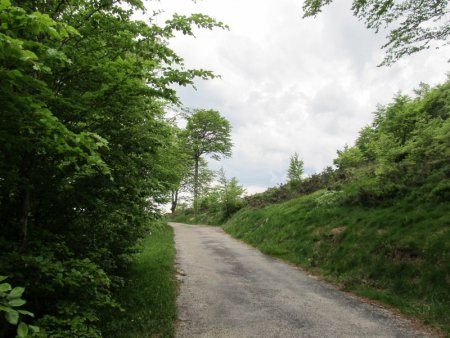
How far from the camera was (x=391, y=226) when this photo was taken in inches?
519

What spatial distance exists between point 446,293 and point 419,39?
328 inches

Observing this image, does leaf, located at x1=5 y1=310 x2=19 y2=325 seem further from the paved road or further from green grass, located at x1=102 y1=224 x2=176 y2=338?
the paved road

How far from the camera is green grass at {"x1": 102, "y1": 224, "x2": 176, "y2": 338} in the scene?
7.33 meters

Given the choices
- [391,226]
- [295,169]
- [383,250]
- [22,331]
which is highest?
[295,169]

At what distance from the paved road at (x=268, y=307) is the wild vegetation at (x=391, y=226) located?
97 centimetres

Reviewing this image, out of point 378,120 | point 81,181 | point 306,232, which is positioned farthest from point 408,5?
point 378,120

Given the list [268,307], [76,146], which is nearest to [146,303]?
[268,307]

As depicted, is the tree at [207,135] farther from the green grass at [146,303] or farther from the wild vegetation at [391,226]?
the green grass at [146,303]

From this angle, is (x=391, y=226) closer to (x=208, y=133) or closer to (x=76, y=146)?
(x=76, y=146)

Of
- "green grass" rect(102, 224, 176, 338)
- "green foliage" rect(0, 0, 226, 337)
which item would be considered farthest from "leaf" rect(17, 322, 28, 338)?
"green grass" rect(102, 224, 176, 338)

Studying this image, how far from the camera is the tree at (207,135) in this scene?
1865 inches

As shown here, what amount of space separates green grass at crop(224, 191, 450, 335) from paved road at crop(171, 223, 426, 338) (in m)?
0.77

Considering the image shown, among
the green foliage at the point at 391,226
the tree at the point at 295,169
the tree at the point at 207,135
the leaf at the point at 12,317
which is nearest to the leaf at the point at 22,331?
the leaf at the point at 12,317

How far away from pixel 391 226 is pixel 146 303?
371 inches
